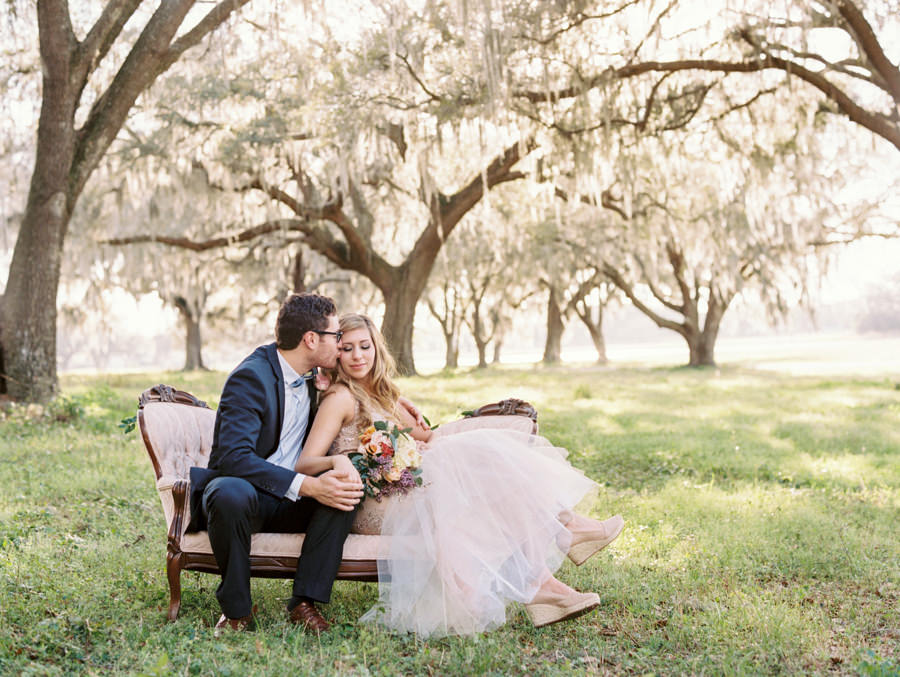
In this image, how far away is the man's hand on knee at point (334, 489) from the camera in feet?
10.7

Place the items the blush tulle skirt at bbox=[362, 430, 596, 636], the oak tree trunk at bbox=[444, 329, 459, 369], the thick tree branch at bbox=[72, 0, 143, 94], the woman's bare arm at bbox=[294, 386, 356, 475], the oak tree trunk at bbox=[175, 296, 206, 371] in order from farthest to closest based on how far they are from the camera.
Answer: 1. the oak tree trunk at bbox=[444, 329, 459, 369]
2. the oak tree trunk at bbox=[175, 296, 206, 371]
3. the thick tree branch at bbox=[72, 0, 143, 94]
4. the woman's bare arm at bbox=[294, 386, 356, 475]
5. the blush tulle skirt at bbox=[362, 430, 596, 636]

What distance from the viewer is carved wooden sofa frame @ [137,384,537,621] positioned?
11.1 feet

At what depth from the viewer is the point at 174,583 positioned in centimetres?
338

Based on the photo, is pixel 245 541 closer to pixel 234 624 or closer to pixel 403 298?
pixel 234 624

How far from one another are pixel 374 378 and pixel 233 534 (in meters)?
0.98

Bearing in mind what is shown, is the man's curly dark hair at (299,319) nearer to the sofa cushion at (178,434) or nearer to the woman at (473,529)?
the woman at (473,529)

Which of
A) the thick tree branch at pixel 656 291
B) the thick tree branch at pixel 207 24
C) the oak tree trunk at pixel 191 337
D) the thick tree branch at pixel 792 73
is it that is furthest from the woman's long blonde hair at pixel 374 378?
the oak tree trunk at pixel 191 337

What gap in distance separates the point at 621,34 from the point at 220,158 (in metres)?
7.33

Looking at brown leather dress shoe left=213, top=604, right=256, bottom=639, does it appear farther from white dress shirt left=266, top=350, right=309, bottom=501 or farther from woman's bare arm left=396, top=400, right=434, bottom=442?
woman's bare arm left=396, top=400, right=434, bottom=442

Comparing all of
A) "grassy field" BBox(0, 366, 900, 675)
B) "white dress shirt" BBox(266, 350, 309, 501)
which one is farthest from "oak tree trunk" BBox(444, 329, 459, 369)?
"white dress shirt" BBox(266, 350, 309, 501)

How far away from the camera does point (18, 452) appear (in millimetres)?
6984

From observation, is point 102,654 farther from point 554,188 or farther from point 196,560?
point 554,188

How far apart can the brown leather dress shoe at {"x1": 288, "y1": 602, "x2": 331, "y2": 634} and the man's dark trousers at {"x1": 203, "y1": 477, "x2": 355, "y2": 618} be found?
0.21 feet

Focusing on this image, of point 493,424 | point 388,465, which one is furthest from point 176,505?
point 493,424
